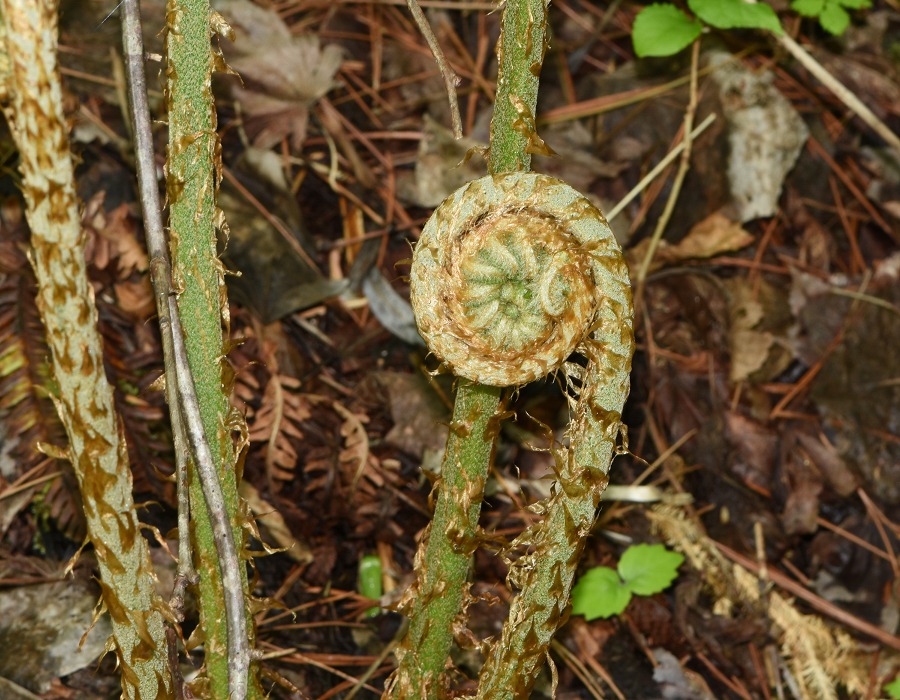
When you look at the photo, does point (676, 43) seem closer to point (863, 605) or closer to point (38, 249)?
point (863, 605)

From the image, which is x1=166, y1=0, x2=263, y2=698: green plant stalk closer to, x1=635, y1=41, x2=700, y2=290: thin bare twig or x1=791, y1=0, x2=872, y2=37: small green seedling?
x1=635, y1=41, x2=700, y2=290: thin bare twig

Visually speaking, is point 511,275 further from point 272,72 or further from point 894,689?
point 894,689

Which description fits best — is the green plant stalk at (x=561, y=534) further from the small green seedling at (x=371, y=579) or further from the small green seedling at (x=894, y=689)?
the small green seedling at (x=894, y=689)

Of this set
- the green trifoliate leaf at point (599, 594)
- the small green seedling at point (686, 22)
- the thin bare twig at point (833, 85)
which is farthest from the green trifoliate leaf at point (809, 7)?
the green trifoliate leaf at point (599, 594)

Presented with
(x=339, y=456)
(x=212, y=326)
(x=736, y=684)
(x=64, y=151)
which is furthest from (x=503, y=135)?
(x=736, y=684)

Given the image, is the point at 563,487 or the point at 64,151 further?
the point at 563,487
